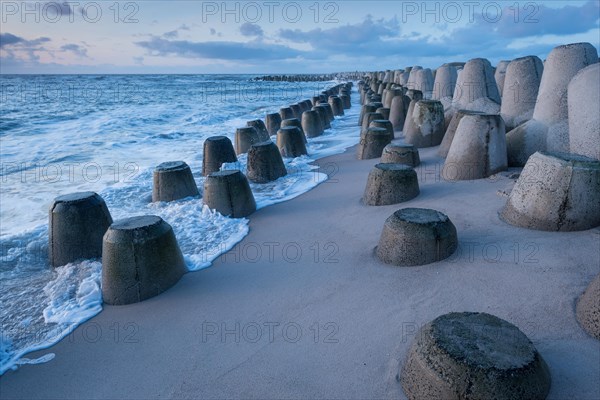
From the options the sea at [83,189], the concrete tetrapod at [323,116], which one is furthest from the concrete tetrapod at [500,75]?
the concrete tetrapod at [323,116]

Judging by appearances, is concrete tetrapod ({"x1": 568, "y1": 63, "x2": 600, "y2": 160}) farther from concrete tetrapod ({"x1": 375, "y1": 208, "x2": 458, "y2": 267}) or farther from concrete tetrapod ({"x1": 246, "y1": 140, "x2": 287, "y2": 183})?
concrete tetrapod ({"x1": 246, "y1": 140, "x2": 287, "y2": 183})

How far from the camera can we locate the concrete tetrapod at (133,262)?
322cm

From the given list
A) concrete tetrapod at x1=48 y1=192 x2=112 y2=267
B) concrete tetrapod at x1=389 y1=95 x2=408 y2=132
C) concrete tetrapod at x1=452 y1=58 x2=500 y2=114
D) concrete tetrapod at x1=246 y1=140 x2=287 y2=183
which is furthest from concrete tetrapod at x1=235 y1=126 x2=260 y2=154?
concrete tetrapod at x1=48 y1=192 x2=112 y2=267

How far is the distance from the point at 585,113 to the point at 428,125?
375 centimetres

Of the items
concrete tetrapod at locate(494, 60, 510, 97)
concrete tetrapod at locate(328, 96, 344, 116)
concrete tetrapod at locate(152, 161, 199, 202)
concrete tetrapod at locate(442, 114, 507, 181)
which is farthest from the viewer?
concrete tetrapod at locate(328, 96, 344, 116)

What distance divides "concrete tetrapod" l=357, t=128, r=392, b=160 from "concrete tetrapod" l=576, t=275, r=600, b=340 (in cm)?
552

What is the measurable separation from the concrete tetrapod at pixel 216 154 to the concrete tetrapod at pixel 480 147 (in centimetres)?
390

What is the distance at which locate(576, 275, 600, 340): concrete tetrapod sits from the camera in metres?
2.20

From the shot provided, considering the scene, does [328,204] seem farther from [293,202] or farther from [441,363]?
[441,363]

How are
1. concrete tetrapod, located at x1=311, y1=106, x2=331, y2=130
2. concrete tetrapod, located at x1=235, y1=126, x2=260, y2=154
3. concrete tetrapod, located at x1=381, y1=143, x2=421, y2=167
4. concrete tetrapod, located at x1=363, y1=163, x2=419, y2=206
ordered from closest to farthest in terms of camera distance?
concrete tetrapod, located at x1=363, y1=163, x2=419, y2=206 → concrete tetrapod, located at x1=381, y1=143, x2=421, y2=167 → concrete tetrapod, located at x1=235, y1=126, x2=260, y2=154 → concrete tetrapod, located at x1=311, y1=106, x2=331, y2=130

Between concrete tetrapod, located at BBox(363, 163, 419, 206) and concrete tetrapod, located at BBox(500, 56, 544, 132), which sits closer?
concrete tetrapod, located at BBox(363, 163, 419, 206)

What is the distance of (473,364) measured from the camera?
1.79 metres

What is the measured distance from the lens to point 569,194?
3277 millimetres

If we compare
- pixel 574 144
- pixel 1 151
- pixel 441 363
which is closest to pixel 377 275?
pixel 441 363
